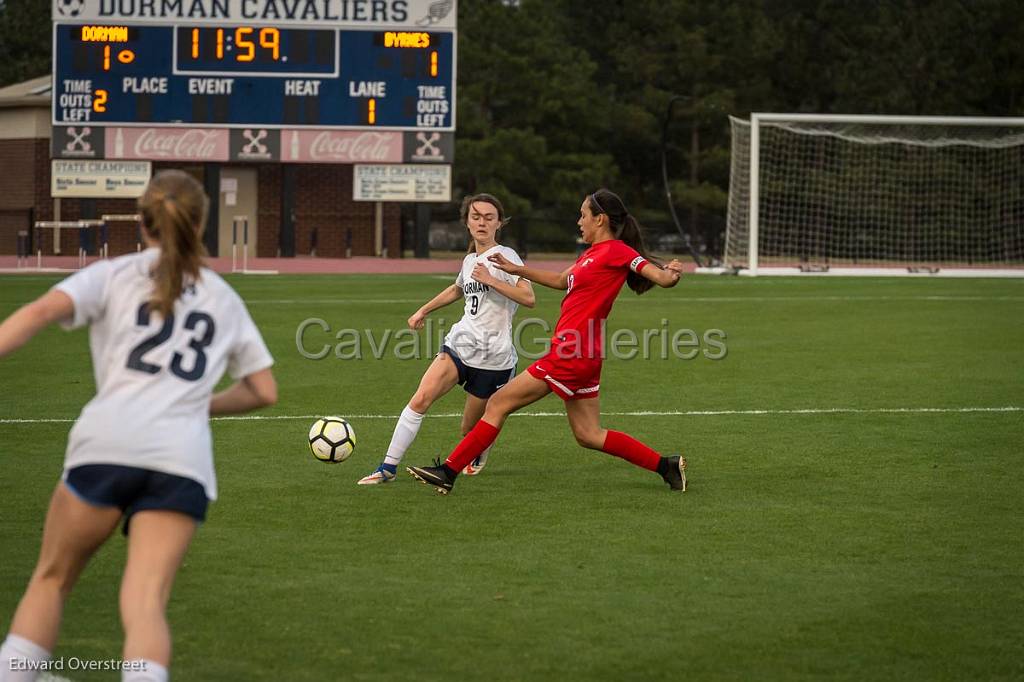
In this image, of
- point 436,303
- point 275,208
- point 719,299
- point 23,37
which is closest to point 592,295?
point 436,303

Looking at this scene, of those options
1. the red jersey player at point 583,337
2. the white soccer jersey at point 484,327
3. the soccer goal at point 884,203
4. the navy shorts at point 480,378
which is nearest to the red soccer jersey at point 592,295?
the red jersey player at point 583,337

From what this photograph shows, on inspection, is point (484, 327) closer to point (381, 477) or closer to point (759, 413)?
point (381, 477)

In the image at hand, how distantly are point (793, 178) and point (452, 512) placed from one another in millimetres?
37461

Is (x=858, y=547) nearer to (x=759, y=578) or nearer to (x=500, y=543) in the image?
(x=759, y=578)

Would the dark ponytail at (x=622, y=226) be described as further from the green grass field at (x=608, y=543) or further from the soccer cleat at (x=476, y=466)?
the soccer cleat at (x=476, y=466)

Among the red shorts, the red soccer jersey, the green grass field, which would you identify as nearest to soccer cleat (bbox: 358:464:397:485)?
the green grass field

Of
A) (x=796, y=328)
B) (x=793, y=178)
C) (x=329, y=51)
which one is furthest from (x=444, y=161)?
(x=796, y=328)

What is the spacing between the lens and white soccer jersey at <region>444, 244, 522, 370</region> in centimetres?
868

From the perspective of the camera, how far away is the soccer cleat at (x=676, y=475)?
8398 mm

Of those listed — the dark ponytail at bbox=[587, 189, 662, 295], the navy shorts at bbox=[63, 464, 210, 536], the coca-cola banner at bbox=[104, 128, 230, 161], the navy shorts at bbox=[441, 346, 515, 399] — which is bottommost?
the navy shorts at bbox=[441, 346, 515, 399]

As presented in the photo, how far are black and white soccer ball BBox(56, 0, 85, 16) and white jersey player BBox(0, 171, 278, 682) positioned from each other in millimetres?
32177

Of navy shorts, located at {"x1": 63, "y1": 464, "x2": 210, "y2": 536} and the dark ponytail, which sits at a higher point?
the dark ponytail

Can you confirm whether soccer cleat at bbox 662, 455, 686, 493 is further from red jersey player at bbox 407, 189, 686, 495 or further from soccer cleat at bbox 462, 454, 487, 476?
soccer cleat at bbox 462, 454, 487, 476

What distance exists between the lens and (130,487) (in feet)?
13.1
